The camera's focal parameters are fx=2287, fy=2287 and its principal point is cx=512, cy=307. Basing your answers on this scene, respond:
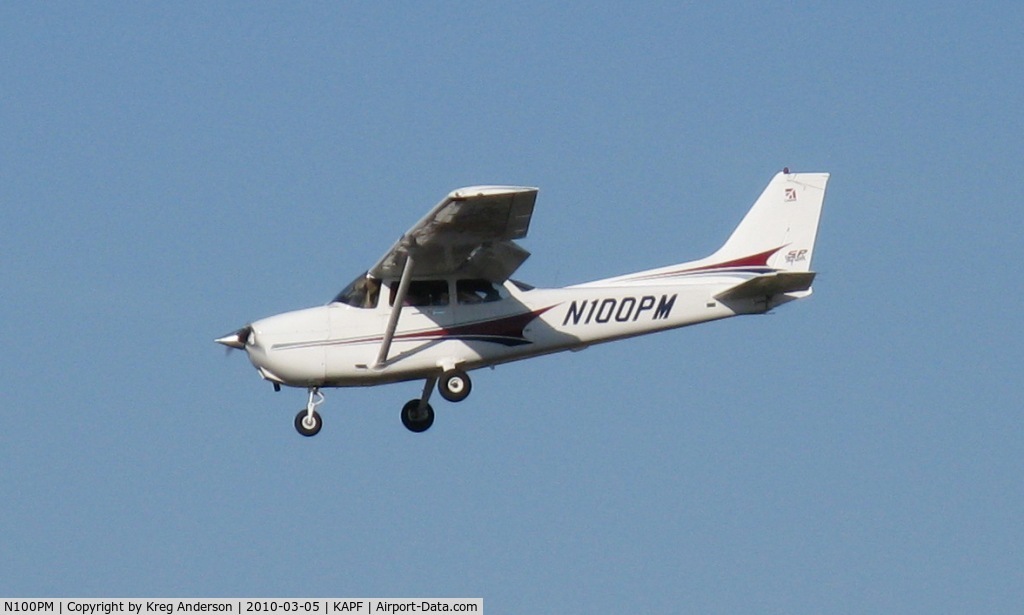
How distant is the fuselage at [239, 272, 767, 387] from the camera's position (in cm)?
2858

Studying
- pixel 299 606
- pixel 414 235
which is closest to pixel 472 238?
pixel 414 235

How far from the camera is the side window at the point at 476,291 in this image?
28.9m

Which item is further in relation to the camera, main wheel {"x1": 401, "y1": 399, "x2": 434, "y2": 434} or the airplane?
main wheel {"x1": 401, "y1": 399, "x2": 434, "y2": 434}

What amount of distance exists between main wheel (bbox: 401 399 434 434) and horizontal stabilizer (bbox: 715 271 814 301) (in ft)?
13.2

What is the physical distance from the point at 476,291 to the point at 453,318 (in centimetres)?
46

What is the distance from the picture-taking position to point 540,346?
95.3 feet

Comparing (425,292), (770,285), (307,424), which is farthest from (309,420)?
(770,285)

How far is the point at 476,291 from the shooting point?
28938 mm

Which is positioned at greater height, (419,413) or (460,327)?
(460,327)

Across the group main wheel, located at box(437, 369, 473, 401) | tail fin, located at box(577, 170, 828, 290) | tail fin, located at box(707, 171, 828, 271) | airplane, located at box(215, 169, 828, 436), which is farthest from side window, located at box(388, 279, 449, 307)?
tail fin, located at box(707, 171, 828, 271)

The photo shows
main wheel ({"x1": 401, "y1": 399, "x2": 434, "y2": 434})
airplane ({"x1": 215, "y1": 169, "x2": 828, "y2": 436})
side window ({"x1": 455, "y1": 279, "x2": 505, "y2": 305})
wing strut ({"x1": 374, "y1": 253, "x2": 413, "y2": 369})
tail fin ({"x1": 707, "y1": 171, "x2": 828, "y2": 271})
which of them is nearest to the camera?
wing strut ({"x1": 374, "y1": 253, "x2": 413, "y2": 369})

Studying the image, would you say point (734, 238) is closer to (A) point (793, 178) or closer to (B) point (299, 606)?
(A) point (793, 178)

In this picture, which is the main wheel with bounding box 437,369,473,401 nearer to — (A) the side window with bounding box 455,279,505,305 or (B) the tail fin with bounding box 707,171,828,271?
(A) the side window with bounding box 455,279,505,305

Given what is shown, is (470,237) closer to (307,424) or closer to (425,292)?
(425,292)
